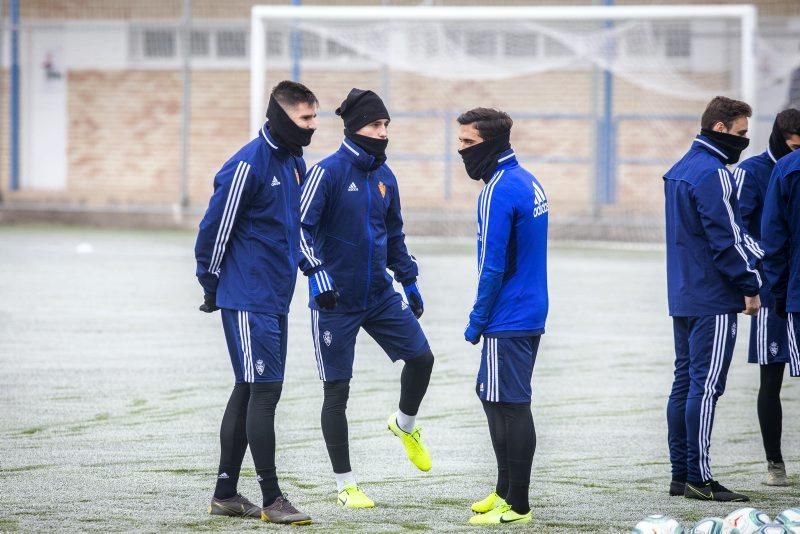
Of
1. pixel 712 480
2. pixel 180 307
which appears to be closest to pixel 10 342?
pixel 180 307

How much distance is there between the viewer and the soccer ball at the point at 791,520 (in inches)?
211

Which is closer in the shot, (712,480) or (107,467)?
(712,480)

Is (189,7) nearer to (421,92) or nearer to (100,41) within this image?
(100,41)

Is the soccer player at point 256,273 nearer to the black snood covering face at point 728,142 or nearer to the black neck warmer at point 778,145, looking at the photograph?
the black snood covering face at point 728,142

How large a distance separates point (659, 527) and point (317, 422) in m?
3.29

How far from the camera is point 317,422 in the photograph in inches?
329

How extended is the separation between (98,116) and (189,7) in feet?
9.60

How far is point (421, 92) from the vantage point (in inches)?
936

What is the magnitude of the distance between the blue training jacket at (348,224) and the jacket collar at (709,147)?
Result: 5.12 feet

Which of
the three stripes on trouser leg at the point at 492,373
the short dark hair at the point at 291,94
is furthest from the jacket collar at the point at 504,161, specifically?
the short dark hair at the point at 291,94

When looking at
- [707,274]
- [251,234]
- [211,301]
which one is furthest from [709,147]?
[211,301]

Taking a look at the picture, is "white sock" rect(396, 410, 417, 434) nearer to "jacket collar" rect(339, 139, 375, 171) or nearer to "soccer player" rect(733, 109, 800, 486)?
"jacket collar" rect(339, 139, 375, 171)

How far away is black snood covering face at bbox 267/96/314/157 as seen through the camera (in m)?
6.29

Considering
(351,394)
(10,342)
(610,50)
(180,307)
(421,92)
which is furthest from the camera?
(421,92)
